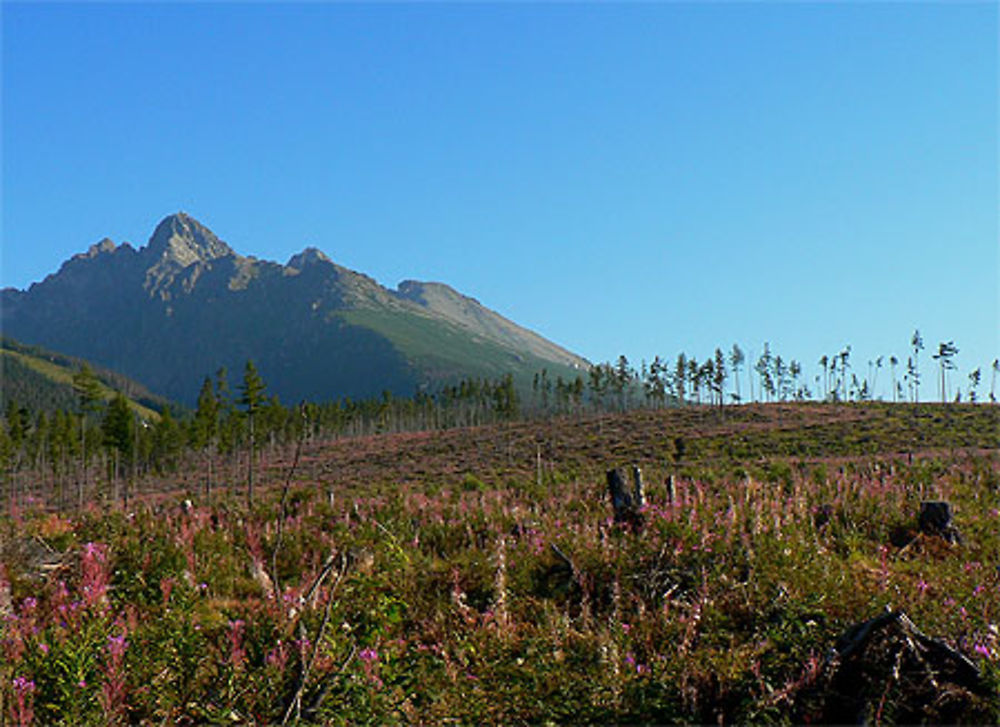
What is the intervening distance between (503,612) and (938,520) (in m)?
5.57

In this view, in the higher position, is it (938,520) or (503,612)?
(938,520)

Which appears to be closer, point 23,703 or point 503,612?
point 23,703

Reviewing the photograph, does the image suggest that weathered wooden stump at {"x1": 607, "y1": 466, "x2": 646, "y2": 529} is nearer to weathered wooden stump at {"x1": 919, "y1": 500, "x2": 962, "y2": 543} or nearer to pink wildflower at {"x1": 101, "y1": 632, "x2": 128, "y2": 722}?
weathered wooden stump at {"x1": 919, "y1": 500, "x2": 962, "y2": 543}

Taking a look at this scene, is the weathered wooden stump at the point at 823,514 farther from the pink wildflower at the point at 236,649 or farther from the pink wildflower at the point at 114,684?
the pink wildflower at the point at 114,684

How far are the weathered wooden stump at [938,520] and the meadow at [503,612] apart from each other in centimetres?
15

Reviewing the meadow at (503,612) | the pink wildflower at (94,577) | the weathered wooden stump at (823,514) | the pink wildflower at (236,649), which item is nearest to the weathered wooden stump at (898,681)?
the meadow at (503,612)

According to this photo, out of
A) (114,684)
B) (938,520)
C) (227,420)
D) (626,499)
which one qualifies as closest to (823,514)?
(938,520)

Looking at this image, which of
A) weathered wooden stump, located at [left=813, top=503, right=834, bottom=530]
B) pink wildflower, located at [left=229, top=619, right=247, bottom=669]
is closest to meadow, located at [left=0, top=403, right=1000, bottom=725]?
pink wildflower, located at [left=229, top=619, right=247, bottom=669]

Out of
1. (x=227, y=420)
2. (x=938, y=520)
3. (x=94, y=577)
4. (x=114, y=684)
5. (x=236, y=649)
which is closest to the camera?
(x=114, y=684)

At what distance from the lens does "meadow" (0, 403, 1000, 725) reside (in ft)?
11.6

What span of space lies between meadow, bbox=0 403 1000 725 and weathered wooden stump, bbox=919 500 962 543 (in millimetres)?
151

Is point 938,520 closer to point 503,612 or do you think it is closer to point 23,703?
point 503,612

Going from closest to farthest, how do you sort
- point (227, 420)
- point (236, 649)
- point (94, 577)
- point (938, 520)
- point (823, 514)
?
point (236, 649)
point (94, 577)
point (938, 520)
point (823, 514)
point (227, 420)

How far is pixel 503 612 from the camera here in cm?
522
